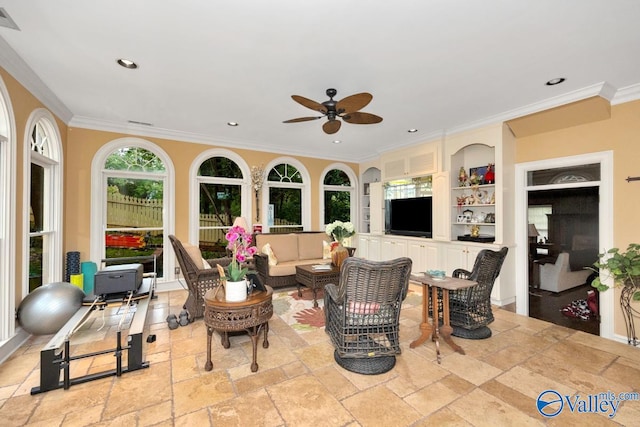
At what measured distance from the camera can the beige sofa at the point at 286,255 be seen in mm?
4828

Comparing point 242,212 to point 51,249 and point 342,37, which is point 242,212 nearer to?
point 51,249

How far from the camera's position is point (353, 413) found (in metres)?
1.92

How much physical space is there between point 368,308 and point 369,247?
4.56m

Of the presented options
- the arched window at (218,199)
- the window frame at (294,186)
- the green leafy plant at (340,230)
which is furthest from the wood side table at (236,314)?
the window frame at (294,186)

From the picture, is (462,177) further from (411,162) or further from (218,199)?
(218,199)

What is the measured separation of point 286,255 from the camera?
17.6 ft

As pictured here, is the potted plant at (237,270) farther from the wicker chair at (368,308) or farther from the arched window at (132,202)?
the arched window at (132,202)

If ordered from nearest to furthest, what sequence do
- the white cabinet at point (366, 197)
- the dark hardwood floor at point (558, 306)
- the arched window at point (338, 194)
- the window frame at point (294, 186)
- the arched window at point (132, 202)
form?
the dark hardwood floor at point (558, 306) < the arched window at point (132, 202) < the window frame at point (294, 186) < the arched window at point (338, 194) < the white cabinet at point (366, 197)

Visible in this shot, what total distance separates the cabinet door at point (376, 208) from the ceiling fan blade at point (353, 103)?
141 inches

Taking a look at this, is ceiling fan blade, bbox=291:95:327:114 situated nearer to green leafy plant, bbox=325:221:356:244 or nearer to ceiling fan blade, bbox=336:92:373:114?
ceiling fan blade, bbox=336:92:373:114

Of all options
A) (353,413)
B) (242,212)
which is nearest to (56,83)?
(242,212)

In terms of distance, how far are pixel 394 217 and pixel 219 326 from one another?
15.6ft

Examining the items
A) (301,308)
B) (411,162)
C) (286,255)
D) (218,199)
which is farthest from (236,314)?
(411,162)

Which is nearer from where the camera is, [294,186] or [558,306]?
[558,306]
